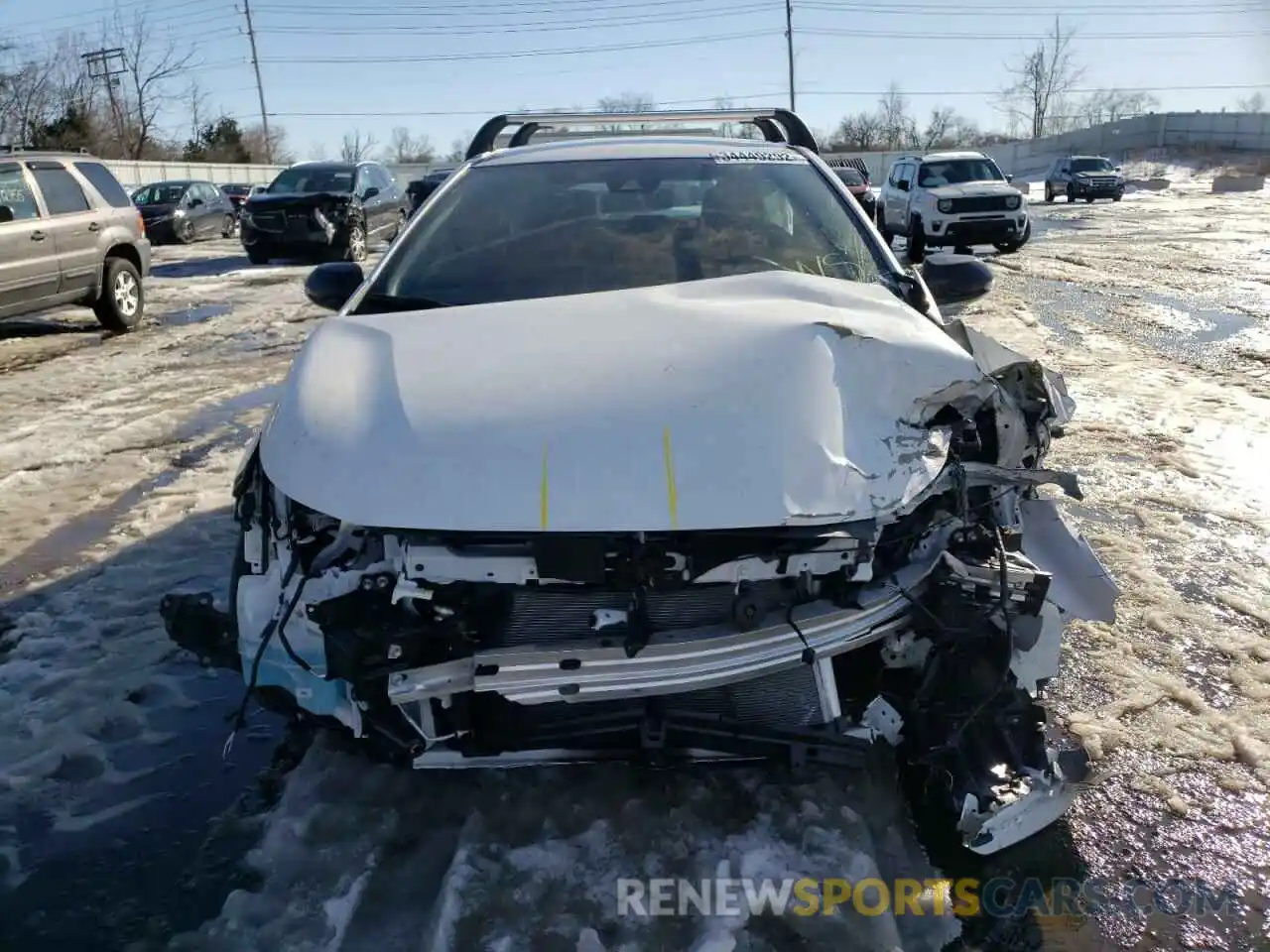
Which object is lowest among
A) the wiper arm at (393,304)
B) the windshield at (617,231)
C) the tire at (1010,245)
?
the tire at (1010,245)

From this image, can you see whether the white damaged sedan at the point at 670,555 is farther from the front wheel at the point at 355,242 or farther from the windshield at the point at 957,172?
the windshield at the point at 957,172

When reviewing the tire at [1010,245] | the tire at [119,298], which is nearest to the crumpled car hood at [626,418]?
the tire at [119,298]

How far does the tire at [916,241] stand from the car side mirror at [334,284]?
50.3ft

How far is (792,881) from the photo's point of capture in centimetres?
244

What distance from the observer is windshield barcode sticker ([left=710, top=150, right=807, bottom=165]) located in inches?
157

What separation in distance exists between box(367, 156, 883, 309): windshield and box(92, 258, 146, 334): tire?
27.4ft

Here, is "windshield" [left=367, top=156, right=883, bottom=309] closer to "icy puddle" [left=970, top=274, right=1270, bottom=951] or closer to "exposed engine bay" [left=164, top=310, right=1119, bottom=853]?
"exposed engine bay" [left=164, top=310, right=1119, bottom=853]

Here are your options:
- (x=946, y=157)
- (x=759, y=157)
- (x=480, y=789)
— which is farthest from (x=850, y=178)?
(x=480, y=789)

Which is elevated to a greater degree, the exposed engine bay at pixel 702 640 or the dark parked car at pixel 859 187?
the dark parked car at pixel 859 187

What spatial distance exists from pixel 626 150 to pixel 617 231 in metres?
0.65

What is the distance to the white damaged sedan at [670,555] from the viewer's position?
2223 millimetres

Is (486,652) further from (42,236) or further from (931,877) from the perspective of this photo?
(42,236)

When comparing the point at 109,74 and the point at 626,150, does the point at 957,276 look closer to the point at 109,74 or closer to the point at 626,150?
the point at 626,150

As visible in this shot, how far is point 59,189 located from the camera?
10.2m
